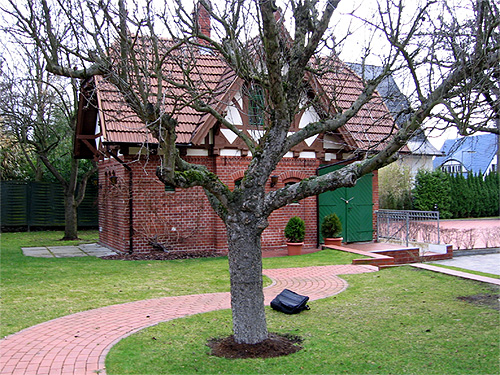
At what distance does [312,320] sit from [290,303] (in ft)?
1.69

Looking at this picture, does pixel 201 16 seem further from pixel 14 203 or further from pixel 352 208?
pixel 14 203

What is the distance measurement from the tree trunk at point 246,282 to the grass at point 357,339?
1.58 ft

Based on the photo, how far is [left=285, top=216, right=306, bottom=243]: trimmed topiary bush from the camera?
46.6 ft

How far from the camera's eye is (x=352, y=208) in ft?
53.3

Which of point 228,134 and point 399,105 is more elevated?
point 228,134

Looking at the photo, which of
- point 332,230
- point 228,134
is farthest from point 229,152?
point 332,230

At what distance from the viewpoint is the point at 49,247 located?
639 inches

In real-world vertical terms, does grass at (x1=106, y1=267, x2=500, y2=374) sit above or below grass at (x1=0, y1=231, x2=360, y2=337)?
below

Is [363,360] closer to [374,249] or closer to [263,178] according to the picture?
[263,178]

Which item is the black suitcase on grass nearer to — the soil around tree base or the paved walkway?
the soil around tree base

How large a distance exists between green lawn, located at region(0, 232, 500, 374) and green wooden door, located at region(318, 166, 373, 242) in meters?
4.04

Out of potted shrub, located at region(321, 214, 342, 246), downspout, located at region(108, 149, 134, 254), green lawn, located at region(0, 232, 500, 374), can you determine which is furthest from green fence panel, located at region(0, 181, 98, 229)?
potted shrub, located at region(321, 214, 342, 246)

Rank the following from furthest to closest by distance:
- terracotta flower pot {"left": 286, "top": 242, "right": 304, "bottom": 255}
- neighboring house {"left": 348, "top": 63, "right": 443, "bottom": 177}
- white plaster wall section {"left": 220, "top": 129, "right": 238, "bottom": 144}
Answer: white plaster wall section {"left": 220, "top": 129, "right": 238, "bottom": 144} → terracotta flower pot {"left": 286, "top": 242, "right": 304, "bottom": 255} → neighboring house {"left": 348, "top": 63, "right": 443, "bottom": 177}

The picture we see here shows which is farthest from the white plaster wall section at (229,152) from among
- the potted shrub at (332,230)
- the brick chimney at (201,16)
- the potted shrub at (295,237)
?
the brick chimney at (201,16)
